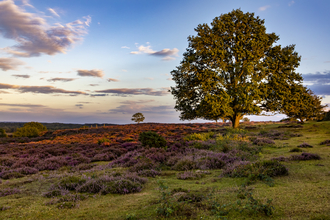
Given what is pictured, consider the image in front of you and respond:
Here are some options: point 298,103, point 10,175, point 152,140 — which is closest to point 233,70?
point 298,103

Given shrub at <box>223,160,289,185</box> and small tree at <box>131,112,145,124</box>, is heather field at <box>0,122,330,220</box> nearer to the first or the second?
shrub at <box>223,160,289,185</box>

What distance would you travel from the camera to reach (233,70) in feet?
76.5

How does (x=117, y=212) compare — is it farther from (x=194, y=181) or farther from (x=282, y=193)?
(x=282, y=193)

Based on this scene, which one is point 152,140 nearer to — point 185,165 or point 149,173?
point 185,165

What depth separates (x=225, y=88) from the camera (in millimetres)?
22766

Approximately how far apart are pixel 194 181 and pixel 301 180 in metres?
3.32

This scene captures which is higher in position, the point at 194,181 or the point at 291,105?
the point at 291,105

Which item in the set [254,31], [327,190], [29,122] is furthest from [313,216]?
[29,122]

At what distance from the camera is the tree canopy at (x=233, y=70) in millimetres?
21453

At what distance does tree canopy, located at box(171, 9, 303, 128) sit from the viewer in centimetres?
2145

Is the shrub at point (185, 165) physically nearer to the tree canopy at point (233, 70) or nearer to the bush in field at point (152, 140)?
the bush in field at point (152, 140)

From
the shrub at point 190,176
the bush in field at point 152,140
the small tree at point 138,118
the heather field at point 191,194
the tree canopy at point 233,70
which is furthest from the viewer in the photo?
the small tree at point 138,118

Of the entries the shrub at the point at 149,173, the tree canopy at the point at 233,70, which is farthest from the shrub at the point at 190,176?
the tree canopy at the point at 233,70

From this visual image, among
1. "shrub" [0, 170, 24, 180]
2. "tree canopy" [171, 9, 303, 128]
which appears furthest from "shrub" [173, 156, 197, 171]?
"tree canopy" [171, 9, 303, 128]
